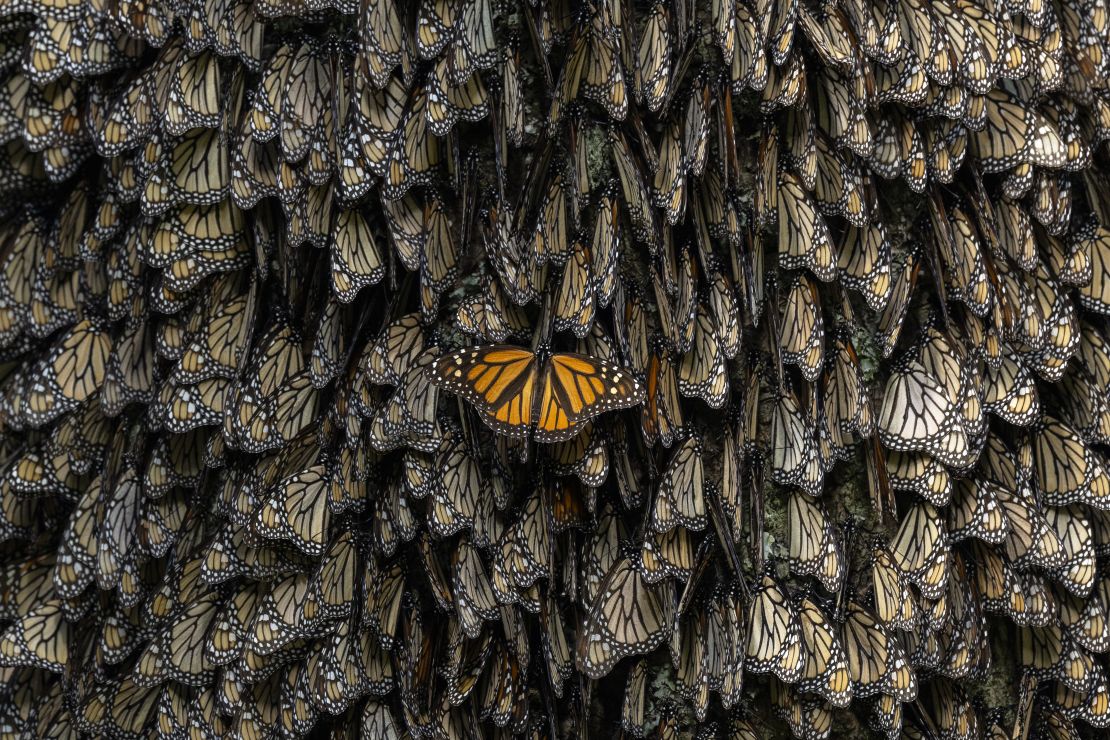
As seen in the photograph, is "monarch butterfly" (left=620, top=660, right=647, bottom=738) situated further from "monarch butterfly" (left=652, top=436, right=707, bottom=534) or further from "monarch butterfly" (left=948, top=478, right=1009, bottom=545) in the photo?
"monarch butterfly" (left=948, top=478, right=1009, bottom=545)

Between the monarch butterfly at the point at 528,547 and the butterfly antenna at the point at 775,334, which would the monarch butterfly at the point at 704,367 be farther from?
the monarch butterfly at the point at 528,547

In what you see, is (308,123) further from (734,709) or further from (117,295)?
(734,709)

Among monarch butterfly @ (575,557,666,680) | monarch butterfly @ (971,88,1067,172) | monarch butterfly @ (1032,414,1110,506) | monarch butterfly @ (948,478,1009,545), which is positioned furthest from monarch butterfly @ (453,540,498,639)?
monarch butterfly @ (971,88,1067,172)

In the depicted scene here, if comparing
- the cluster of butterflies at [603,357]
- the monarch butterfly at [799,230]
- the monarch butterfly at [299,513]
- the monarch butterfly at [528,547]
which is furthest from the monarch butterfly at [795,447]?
the monarch butterfly at [299,513]

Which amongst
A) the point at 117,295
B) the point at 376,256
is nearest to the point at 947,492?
the point at 376,256

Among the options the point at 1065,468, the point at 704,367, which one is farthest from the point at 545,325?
the point at 1065,468

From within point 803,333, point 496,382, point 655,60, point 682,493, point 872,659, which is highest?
point 655,60

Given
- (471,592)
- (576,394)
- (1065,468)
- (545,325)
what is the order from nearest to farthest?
1. (576,394)
2. (545,325)
3. (471,592)
4. (1065,468)

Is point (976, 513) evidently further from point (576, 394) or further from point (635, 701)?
point (576, 394)
